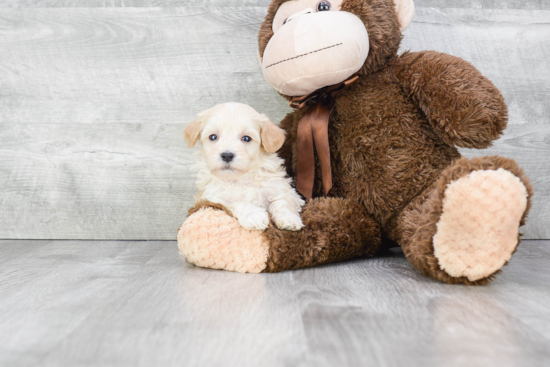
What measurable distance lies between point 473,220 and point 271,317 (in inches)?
18.4

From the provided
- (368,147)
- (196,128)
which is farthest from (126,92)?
(368,147)

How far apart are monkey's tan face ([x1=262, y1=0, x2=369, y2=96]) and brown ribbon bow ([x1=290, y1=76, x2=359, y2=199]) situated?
8 centimetres

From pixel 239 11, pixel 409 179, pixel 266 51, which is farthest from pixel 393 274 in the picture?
pixel 239 11

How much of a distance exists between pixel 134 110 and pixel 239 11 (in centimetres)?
54

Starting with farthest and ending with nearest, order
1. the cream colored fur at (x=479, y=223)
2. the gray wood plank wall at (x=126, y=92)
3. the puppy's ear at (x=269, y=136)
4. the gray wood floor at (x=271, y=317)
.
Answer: the gray wood plank wall at (x=126, y=92), the puppy's ear at (x=269, y=136), the cream colored fur at (x=479, y=223), the gray wood floor at (x=271, y=317)

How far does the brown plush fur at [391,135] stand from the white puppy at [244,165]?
80mm

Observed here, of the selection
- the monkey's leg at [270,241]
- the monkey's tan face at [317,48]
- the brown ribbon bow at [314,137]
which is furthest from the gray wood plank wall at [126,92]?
the monkey's leg at [270,241]

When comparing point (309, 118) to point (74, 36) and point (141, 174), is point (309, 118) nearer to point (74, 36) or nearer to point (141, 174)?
point (141, 174)

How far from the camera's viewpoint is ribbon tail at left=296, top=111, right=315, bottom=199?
1355mm

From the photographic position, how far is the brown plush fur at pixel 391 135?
1146 mm

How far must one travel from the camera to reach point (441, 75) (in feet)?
3.92

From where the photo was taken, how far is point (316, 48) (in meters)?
1.19

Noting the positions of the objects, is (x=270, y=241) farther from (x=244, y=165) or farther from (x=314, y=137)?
(x=314, y=137)

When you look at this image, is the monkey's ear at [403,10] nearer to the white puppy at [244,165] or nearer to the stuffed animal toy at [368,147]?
the stuffed animal toy at [368,147]
